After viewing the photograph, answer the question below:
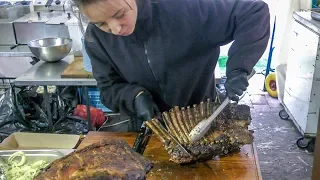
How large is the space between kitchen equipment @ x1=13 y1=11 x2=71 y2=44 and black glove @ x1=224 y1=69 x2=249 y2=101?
2.51 metres

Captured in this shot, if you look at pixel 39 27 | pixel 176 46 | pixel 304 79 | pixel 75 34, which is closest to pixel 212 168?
pixel 176 46

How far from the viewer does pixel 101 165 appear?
119 centimetres

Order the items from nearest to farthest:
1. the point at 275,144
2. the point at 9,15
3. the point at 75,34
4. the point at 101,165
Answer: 1. the point at 101,165
2. the point at 75,34
3. the point at 275,144
4. the point at 9,15

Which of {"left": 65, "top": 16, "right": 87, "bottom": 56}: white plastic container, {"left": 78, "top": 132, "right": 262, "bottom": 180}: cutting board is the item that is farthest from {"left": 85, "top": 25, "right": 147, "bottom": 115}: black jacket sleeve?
{"left": 65, "top": 16, "right": 87, "bottom": 56}: white plastic container

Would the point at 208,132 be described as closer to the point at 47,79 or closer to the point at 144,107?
the point at 144,107

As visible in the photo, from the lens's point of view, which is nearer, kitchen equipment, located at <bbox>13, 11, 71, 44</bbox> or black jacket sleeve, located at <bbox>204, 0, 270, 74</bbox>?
black jacket sleeve, located at <bbox>204, 0, 270, 74</bbox>

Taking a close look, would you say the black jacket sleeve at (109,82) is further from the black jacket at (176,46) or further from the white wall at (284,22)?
the white wall at (284,22)

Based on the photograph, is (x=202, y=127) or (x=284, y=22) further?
(x=284, y=22)

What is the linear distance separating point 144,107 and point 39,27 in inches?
104

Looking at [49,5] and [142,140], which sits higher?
[49,5]

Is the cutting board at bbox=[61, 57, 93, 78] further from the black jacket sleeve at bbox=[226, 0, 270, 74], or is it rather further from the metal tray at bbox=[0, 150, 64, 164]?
the black jacket sleeve at bbox=[226, 0, 270, 74]

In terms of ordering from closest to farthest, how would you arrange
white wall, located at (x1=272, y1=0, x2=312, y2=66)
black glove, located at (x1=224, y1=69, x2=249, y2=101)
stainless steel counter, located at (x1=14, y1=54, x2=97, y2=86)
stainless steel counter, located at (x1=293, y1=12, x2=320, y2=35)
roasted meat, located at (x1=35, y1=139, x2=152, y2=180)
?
1. roasted meat, located at (x1=35, y1=139, x2=152, y2=180)
2. black glove, located at (x1=224, y1=69, x2=249, y2=101)
3. stainless steel counter, located at (x1=14, y1=54, x2=97, y2=86)
4. stainless steel counter, located at (x1=293, y1=12, x2=320, y2=35)
5. white wall, located at (x1=272, y1=0, x2=312, y2=66)

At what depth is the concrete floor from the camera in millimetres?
3102

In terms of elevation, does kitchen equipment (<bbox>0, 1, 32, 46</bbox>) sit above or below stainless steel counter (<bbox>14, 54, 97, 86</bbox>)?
above
